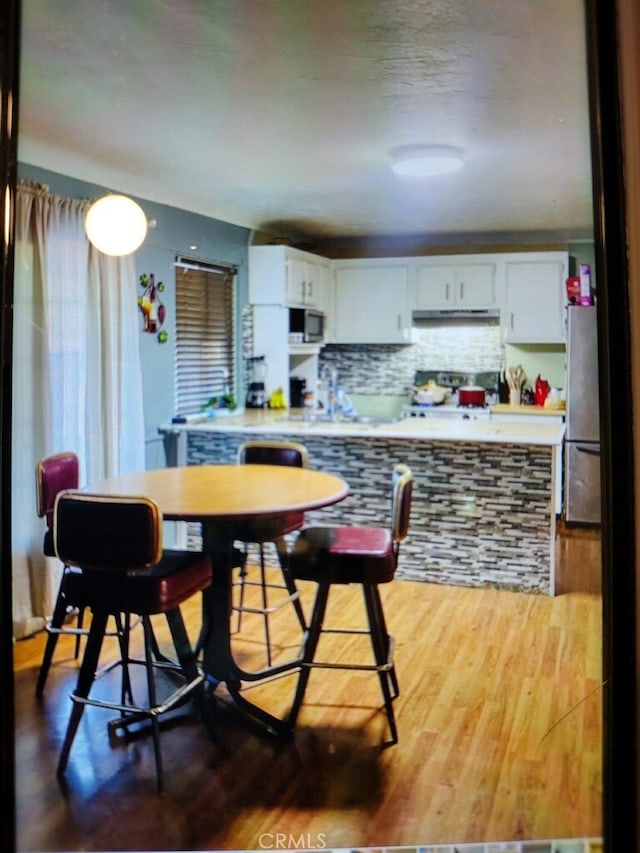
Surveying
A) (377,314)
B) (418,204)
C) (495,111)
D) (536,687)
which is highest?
(495,111)

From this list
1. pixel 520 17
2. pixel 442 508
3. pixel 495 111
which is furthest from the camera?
pixel 442 508

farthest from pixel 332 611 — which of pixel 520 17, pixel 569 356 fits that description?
pixel 520 17

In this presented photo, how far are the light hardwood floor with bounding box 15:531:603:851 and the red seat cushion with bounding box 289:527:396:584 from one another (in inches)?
2.3

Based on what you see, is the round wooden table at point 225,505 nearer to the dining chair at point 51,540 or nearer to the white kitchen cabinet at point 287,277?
the dining chair at point 51,540

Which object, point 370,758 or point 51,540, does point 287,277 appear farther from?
point 370,758

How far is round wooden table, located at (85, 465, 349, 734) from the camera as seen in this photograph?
1.54 meters

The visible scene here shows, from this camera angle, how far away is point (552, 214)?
1400 mm

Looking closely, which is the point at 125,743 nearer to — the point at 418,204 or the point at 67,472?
the point at 67,472

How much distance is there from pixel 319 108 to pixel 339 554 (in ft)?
3.41

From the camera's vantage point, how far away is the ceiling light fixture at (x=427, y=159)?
1587mm

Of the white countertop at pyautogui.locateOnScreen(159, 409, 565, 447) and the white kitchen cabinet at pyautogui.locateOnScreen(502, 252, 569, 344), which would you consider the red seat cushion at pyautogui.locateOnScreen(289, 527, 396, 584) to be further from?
the white kitchen cabinet at pyautogui.locateOnScreen(502, 252, 569, 344)

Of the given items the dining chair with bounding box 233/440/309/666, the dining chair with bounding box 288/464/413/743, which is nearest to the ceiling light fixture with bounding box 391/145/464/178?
the dining chair with bounding box 233/440/309/666

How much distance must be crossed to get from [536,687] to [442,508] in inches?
21.4

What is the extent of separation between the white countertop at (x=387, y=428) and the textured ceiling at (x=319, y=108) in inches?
18.2
